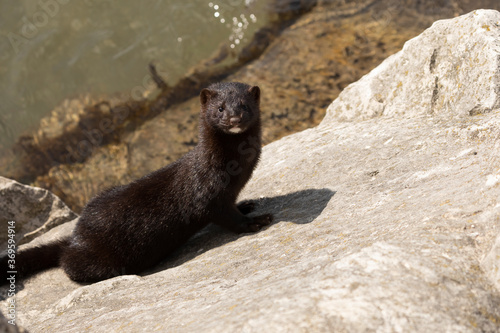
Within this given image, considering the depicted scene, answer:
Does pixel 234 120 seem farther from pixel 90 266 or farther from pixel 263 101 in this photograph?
pixel 263 101

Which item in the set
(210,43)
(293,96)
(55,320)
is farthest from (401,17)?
(55,320)

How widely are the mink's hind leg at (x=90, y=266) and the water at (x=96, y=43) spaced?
789 cm

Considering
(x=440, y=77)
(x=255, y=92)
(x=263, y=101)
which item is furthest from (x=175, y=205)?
(x=263, y=101)

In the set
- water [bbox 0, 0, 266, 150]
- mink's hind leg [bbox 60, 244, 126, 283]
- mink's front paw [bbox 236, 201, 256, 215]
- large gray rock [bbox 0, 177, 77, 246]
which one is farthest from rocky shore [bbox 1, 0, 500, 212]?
mink's hind leg [bbox 60, 244, 126, 283]

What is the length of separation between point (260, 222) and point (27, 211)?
404 centimetres

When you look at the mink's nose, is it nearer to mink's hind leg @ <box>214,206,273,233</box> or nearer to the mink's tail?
mink's hind leg @ <box>214,206,273,233</box>

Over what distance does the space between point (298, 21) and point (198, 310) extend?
37.0 ft

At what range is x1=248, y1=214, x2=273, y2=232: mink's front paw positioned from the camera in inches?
217

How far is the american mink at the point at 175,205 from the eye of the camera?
5.78 m

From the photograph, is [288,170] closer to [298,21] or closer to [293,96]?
[293,96]

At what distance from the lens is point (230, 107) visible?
18.6 ft

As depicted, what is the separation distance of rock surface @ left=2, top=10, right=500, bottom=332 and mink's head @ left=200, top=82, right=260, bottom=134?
3.52ft

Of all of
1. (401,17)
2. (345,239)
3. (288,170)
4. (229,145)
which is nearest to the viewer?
(345,239)

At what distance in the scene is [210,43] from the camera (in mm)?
13812
